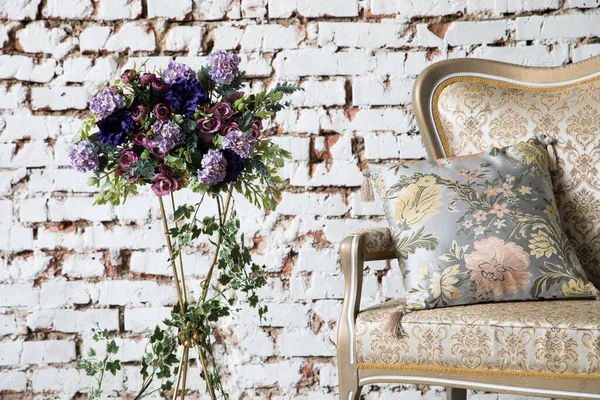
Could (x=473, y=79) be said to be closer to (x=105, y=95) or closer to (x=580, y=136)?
(x=580, y=136)

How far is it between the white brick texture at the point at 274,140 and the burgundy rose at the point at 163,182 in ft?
2.49

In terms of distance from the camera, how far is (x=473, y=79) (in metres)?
1.84

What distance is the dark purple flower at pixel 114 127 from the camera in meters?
1.25

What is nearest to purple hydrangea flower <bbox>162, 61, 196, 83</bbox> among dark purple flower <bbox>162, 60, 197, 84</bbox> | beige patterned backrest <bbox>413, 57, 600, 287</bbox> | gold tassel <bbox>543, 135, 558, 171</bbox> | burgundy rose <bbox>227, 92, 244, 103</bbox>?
dark purple flower <bbox>162, 60, 197, 84</bbox>

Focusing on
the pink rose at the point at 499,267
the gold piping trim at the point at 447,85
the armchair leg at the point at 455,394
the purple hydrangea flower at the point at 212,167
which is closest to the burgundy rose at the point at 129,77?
the purple hydrangea flower at the point at 212,167

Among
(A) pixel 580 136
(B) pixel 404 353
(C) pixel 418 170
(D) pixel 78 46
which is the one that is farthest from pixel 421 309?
(D) pixel 78 46

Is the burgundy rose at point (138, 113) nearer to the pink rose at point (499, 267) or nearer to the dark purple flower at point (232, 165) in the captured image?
the dark purple flower at point (232, 165)

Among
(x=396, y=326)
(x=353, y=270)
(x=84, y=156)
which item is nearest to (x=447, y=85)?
(x=353, y=270)

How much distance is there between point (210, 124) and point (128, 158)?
6.6 inches

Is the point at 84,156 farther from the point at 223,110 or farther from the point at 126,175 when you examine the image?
the point at 223,110

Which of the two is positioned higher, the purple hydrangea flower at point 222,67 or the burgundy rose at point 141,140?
the purple hydrangea flower at point 222,67

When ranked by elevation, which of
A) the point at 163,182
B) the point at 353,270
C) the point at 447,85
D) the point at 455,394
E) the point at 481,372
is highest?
the point at 447,85

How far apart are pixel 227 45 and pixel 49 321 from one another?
1024 mm

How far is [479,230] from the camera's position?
1441 mm
